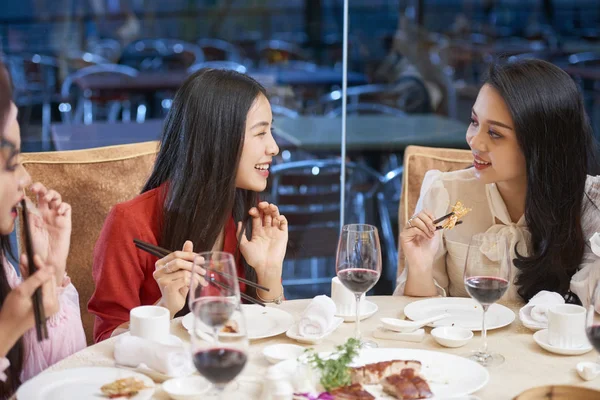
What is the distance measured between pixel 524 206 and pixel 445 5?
18.0ft

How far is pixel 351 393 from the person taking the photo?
4.75ft

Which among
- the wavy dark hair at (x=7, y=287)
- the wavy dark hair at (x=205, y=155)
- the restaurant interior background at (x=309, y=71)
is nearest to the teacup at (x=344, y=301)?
the wavy dark hair at (x=205, y=155)

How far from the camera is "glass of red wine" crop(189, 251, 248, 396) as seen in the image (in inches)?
50.9

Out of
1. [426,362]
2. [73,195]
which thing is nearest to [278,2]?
[73,195]

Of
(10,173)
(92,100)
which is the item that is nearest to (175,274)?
(10,173)

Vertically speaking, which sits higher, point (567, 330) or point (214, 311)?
point (214, 311)

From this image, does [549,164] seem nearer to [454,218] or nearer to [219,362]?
[454,218]

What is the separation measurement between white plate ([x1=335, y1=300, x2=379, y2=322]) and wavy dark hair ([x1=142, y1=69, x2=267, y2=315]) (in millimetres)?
502

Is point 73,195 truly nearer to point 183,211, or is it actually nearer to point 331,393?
point 183,211

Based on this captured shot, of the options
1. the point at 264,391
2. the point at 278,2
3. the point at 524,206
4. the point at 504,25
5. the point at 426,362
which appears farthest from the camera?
the point at 504,25

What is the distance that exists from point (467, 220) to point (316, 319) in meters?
0.91

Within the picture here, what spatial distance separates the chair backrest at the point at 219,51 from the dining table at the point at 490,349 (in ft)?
18.7

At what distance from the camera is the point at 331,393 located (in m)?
1.45

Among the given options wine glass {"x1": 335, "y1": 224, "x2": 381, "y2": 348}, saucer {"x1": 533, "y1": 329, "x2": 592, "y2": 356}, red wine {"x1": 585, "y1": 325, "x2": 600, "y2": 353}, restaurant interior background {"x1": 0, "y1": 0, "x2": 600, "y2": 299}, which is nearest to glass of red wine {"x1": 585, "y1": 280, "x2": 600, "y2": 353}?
red wine {"x1": 585, "y1": 325, "x2": 600, "y2": 353}
